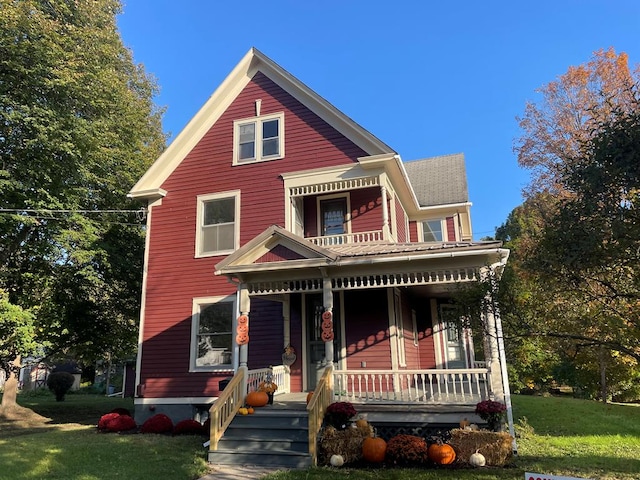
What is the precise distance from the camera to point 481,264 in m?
8.73

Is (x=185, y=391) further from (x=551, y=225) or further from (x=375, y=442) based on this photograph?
(x=551, y=225)

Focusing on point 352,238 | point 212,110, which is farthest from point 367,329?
point 212,110

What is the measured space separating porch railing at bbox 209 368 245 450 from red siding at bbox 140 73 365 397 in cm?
275

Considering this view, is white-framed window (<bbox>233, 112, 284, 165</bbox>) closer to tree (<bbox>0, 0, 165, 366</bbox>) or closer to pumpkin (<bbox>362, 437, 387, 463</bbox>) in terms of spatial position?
tree (<bbox>0, 0, 165, 366</bbox>)

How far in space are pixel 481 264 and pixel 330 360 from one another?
135 inches

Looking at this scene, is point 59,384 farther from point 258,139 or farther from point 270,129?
point 270,129

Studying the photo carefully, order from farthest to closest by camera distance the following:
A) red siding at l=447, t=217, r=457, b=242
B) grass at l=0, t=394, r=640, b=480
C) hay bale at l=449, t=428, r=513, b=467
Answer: red siding at l=447, t=217, r=457, b=242, hay bale at l=449, t=428, r=513, b=467, grass at l=0, t=394, r=640, b=480

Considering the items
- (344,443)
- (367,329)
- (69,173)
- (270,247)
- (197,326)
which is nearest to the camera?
(344,443)

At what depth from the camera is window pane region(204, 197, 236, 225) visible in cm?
1350

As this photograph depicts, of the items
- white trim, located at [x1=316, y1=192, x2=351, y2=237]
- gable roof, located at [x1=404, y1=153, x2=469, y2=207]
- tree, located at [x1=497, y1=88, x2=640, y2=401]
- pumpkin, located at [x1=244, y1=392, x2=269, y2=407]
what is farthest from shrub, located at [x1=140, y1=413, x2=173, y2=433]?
gable roof, located at [x1=404, y1=153, x2=469, y2=207]

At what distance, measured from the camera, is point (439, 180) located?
58.9 ft

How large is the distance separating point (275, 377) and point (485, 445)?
16.9ft

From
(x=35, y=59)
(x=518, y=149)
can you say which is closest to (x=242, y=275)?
(x=35, y=59)

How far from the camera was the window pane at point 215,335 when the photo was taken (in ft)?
41.3
